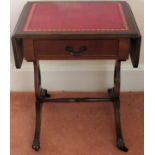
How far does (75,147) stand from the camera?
1727 mm

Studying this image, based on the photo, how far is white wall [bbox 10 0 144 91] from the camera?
2039 mm

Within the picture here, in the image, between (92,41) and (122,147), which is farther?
(122,147)

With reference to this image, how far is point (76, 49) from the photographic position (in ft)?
4.68

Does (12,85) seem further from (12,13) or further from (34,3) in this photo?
(34,3)

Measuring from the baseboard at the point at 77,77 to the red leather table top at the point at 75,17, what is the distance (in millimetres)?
461

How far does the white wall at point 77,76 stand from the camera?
204 cm

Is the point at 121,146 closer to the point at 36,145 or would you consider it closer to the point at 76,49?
the point at 36,145

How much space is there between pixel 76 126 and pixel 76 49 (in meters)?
0.59

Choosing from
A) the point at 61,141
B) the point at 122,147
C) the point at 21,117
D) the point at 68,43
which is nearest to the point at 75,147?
the point at 61,141

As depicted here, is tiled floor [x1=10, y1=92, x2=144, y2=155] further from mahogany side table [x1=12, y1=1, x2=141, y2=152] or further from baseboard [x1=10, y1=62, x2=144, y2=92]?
mahogany side table [x1=12, y1=1, x2=141, y2=152]

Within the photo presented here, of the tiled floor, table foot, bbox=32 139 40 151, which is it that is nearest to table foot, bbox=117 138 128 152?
the tiled floor

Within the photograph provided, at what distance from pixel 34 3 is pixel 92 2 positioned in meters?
0.30

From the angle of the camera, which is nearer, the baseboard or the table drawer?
the table drawer
